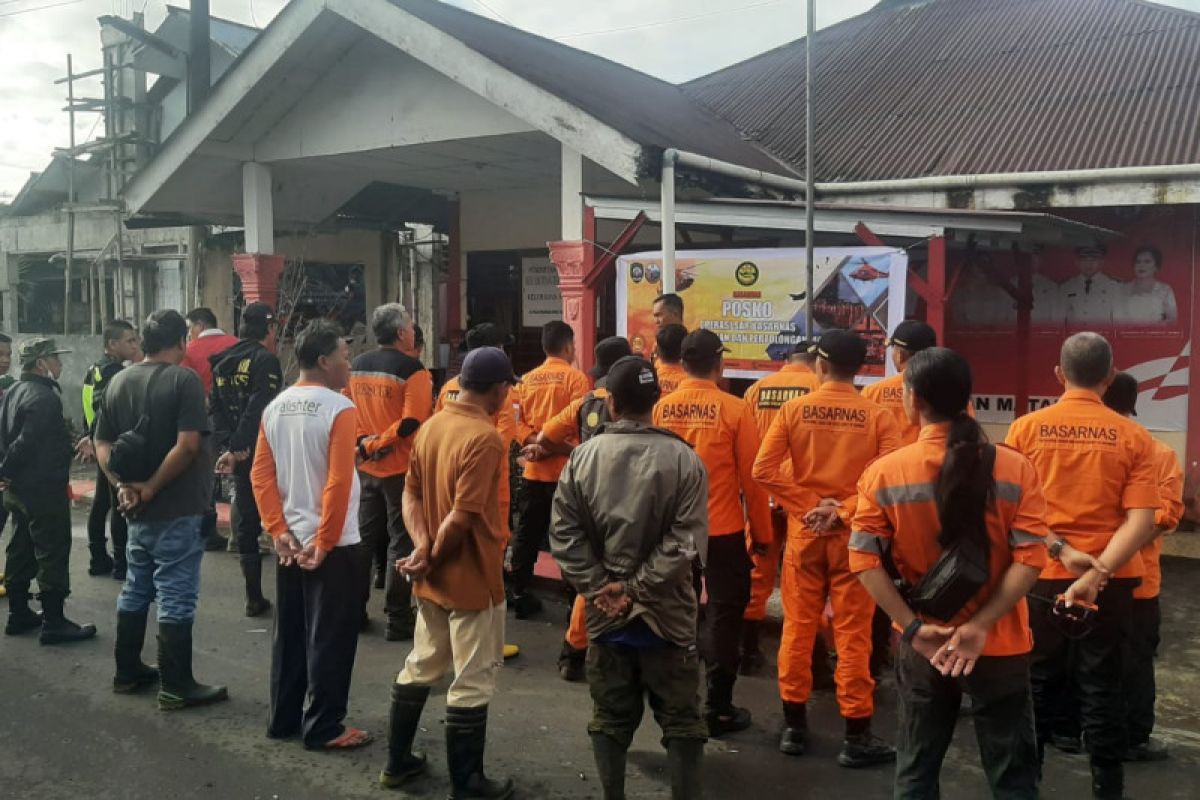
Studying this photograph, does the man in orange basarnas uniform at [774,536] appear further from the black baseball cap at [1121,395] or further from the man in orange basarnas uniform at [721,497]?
the black baseball cap at [1121,395]

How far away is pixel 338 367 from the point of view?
169 inches

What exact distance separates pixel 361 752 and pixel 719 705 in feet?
5.24

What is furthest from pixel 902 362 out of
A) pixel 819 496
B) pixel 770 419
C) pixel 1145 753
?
pixel 1145 753

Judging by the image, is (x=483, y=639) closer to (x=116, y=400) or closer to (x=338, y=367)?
(x=338, y=367)

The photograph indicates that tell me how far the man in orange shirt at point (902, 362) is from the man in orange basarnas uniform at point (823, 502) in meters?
0.24

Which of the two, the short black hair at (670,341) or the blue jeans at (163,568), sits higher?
the short black hair at (670,341)

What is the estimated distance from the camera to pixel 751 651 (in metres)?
5.23

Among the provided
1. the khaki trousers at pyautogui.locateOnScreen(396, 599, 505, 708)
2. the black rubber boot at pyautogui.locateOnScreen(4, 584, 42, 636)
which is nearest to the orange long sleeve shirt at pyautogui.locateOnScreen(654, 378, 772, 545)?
the khaki trousers at pyautogui.locateOnScreen(396, 599, 505, 708)

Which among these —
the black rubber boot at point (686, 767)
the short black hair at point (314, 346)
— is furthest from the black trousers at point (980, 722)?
the short black hair at point (314, 346)

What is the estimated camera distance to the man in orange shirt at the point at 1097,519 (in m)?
3.54

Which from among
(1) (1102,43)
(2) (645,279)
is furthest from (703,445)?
(1) (1102,43)

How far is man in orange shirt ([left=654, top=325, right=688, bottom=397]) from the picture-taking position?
5000 mm

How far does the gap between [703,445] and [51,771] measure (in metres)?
3.09

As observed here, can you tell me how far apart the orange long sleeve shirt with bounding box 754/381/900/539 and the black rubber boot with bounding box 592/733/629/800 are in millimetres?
1346
